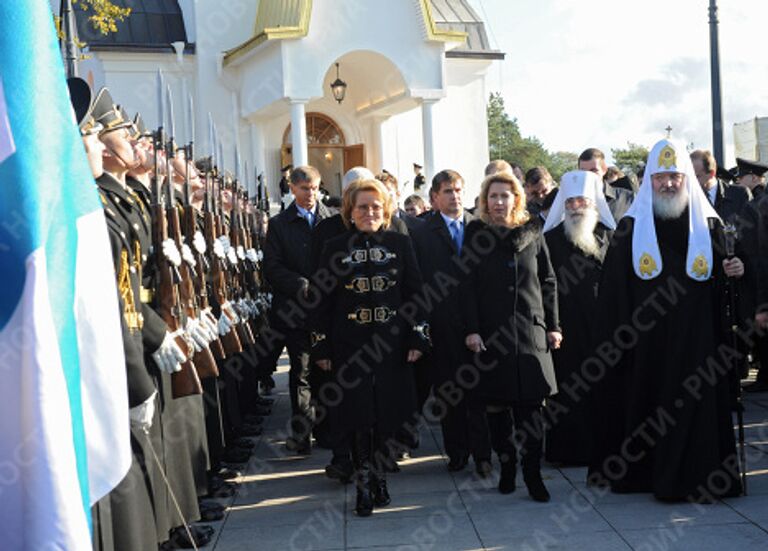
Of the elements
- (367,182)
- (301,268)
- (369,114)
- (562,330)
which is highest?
(369,114)

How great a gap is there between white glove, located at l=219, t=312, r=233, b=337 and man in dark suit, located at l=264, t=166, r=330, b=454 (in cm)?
110

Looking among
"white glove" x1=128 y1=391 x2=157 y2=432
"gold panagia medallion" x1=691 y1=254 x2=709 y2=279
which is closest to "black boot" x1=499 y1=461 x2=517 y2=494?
"gold panagia medallion" x1=691 y1=254 x2=709 y2=279

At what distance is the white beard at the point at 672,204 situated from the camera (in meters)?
6.41

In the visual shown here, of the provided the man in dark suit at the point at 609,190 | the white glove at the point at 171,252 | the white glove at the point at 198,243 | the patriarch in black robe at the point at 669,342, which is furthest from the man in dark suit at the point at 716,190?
the white glove at the point at 171,252

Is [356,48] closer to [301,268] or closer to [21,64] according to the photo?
[301,268]

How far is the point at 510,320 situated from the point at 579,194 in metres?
1.37

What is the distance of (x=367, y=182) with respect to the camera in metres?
6.42

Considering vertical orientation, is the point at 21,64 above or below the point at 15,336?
above

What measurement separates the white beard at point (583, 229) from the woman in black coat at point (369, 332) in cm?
154

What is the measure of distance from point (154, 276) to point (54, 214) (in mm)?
2354

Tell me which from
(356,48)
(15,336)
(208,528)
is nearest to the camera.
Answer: (15,336)

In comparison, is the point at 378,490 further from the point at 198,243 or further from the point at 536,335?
the point at 198,243

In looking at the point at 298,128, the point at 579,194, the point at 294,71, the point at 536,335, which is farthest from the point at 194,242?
the point at 294,71

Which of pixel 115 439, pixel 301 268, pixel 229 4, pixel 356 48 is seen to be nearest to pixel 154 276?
pixel 115 439
